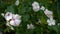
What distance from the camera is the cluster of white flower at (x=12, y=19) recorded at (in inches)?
51.4

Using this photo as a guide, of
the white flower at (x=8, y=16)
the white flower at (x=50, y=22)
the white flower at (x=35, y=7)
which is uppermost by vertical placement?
the white flower at (x=35, y=7)

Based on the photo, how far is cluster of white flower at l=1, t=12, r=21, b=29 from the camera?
4.28 ft

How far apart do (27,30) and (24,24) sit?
0.04 meters

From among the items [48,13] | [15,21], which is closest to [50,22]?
[48,13]

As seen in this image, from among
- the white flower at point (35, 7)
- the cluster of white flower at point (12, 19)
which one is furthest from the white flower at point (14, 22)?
the white flower at point (35, 7)

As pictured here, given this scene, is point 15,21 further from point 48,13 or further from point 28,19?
point 48,13

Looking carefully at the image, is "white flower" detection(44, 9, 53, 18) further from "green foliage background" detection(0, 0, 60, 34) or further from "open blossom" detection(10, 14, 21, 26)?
"open blossom" detection(10, 14, 21, 26)

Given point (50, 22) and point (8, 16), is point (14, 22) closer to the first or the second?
point (8, 16)

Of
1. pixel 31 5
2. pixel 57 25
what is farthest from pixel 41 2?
pixel 57 25

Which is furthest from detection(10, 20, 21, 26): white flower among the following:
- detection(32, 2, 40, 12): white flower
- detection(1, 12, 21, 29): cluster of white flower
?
detection(32, 2, 40, 12): white flower

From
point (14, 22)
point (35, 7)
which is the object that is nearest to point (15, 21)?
point (14, 22)

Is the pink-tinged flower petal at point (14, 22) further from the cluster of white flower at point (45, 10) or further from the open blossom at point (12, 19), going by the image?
the cluster of white flower at point (45, 10)

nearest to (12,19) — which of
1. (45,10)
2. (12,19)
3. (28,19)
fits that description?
(12,19)

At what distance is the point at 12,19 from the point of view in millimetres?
1314
